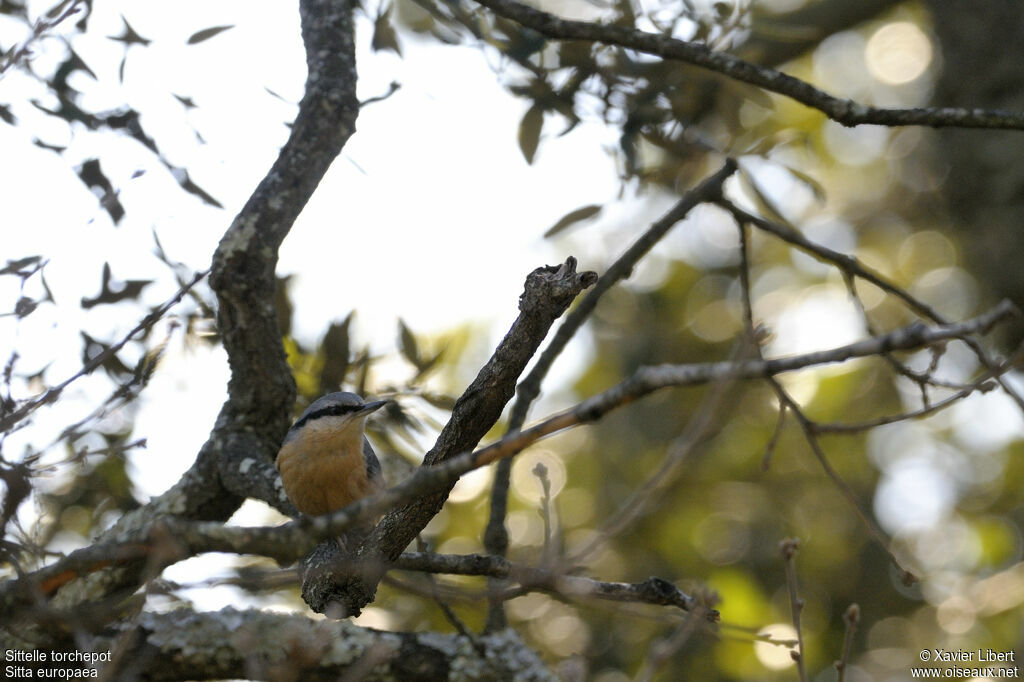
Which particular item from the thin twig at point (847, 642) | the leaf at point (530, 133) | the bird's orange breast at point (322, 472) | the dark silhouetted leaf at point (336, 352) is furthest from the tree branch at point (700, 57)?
the bird's orange breast at point (322, 472)

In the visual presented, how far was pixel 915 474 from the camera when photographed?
708 centimetres

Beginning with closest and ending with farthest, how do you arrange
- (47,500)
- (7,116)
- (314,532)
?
(314,532), (7,116), (47,500)

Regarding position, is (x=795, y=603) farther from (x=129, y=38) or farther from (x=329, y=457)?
(x=129, y=38)

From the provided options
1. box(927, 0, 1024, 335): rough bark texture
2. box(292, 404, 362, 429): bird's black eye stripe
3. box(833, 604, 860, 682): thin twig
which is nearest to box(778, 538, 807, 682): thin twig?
box(833, 604, 860, 682): thin twig

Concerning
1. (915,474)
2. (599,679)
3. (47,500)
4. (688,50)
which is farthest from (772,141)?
(915,474)

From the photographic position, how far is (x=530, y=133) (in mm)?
3361

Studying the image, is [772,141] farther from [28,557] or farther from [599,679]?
[599,679]

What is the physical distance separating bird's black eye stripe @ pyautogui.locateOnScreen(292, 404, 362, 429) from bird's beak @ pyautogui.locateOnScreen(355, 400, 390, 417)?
0.02 meters

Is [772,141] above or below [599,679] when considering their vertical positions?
above

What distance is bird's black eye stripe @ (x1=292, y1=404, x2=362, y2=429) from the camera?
3.46 m

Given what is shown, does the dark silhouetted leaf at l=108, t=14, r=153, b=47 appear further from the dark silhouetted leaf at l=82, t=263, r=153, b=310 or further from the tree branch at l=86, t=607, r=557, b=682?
the tree branch at l=86, t=607, r=557, b=682

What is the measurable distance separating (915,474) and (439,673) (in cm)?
551

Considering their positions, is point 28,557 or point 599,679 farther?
point 599,679

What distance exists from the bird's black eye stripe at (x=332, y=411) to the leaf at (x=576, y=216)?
3.39 ft
